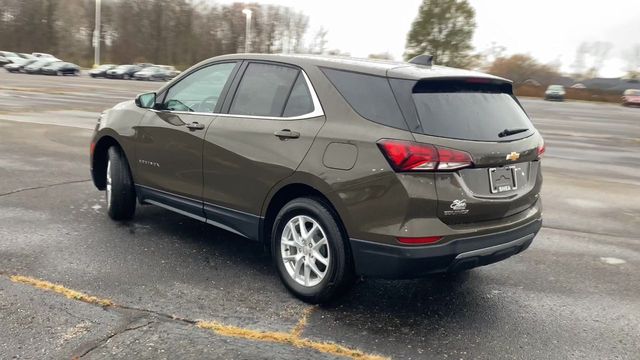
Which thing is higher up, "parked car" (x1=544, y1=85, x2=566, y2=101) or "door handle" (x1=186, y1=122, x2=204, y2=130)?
"parked car" (x1=544, y1=85, x2=566, y2=101)

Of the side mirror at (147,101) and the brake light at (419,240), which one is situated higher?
the side mirror at (147,101)

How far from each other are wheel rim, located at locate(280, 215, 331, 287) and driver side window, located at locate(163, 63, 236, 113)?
1.31 meters

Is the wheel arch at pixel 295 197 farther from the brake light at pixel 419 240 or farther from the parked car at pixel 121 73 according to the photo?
the parked car at pixel 121 73

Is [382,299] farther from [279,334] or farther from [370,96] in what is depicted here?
[370,96]

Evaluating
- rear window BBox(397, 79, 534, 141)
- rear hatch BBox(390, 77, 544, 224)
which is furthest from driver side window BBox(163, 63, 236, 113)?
rear window BBox(397, 79, 534, 141)

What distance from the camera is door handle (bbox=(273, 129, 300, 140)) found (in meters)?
3.81

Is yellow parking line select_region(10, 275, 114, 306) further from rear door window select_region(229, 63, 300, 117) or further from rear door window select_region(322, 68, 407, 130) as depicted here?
rear door window select_region(322, 68, 407, 130)

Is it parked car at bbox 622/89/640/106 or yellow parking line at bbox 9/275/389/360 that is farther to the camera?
parked car at bbox 622/89/640/106

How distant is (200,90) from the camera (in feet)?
15.7

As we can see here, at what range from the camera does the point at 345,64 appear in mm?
3867

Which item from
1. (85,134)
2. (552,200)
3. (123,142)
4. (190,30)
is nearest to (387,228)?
(123,142)

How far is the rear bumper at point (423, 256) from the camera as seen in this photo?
131 inches

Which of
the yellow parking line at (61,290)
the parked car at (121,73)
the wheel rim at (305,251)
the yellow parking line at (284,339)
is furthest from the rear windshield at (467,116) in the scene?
the parked car at (121,73)

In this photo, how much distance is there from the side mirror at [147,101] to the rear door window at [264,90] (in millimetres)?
1122
